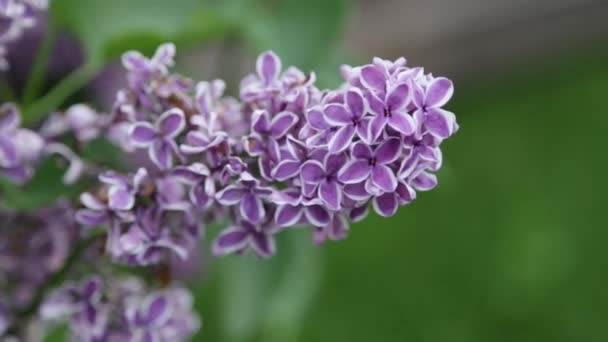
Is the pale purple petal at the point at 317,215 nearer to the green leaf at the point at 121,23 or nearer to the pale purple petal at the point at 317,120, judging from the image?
the pale purple petal at the point at 317,120

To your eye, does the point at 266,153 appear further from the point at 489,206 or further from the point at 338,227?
the point at 489,206

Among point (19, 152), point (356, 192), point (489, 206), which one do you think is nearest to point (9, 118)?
point (19, 152)

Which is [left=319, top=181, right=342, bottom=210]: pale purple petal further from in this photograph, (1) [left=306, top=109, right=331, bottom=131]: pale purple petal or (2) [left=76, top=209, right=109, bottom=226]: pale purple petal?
(2) [left=76, top=209, right=109, bottom=226]: pale purple petal

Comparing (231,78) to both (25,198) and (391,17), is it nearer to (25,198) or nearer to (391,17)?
(25,198)

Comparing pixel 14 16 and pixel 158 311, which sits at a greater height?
pixel 14 16

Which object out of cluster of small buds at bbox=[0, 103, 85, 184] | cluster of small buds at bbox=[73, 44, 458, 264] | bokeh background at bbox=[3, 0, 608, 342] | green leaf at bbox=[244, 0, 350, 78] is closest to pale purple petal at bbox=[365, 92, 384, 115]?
cluster of small buds at bbox=[73, 44, 458, 264]

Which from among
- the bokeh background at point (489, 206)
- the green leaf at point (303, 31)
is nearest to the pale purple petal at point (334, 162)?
the green leaf at point (303, 31)
